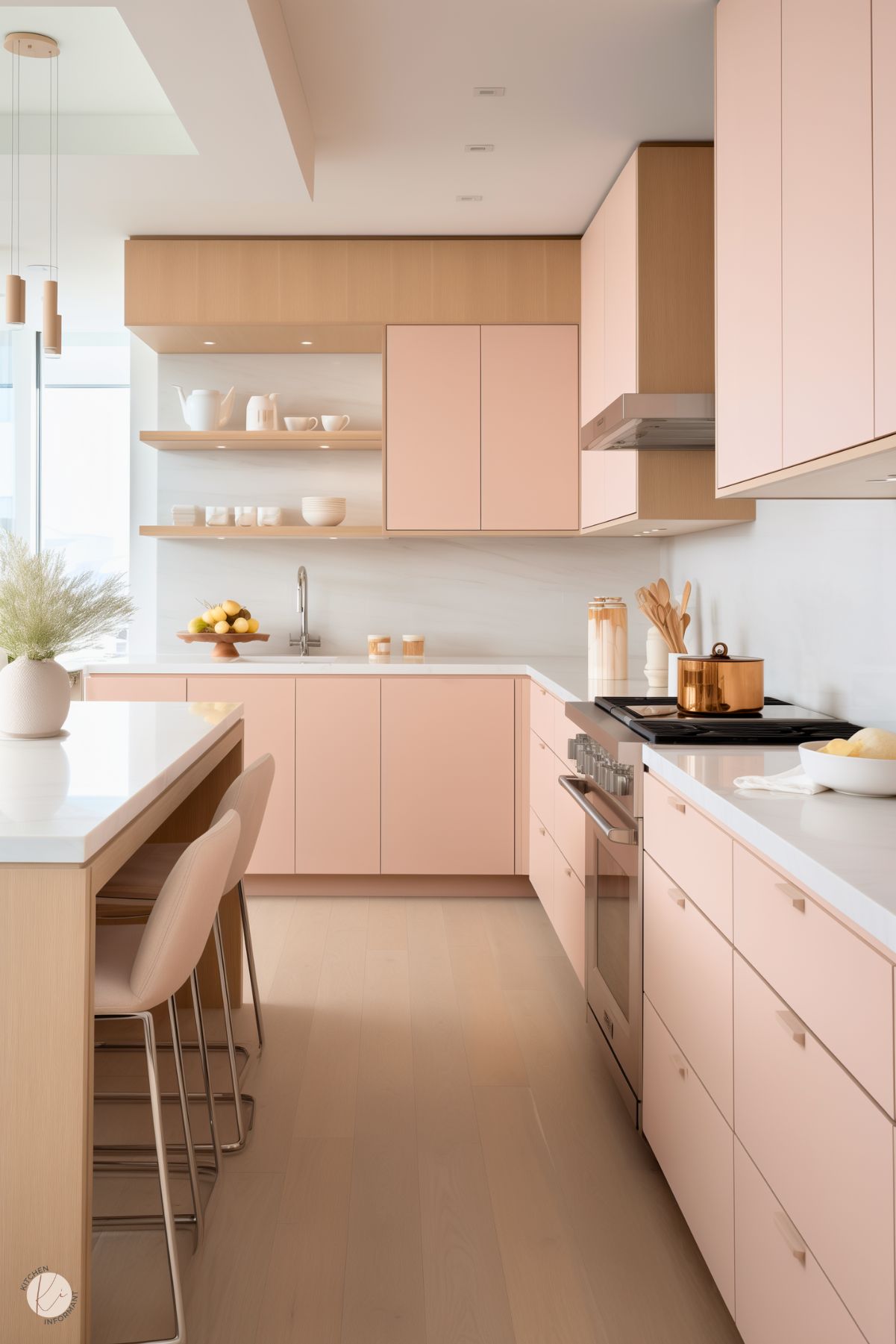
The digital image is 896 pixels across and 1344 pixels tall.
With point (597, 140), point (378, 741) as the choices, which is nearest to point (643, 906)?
point (378, 741)

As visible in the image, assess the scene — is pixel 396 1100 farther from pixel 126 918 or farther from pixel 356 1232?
pixel 126 918

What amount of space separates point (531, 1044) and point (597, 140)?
277cm

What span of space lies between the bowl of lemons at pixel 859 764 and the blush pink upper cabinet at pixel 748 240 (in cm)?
64

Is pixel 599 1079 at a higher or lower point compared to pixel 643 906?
lower

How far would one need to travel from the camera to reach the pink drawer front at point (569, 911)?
3121 mm

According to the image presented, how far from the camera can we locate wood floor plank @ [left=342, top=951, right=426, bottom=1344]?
1.84 m

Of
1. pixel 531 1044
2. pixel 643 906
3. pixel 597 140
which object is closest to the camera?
pixel 643 906

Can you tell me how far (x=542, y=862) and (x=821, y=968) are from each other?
268 centimetres

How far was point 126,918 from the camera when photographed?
93.7 inches

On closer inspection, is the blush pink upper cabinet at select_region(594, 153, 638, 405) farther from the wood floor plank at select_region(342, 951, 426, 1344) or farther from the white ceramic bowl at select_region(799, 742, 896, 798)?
the wood floor plank at select_region(342, 951, 426, 1344)

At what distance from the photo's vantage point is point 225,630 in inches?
179

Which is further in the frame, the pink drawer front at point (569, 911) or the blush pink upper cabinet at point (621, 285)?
the blush pink upper cabinet at point (621, 285)

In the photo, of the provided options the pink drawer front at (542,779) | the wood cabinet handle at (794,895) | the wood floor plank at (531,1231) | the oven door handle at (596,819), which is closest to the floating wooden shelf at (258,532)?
the pink drawer front at (542,779)

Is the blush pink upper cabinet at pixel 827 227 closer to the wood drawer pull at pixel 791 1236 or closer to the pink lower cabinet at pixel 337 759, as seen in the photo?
the wood drawer pull at pixel 791 1236
